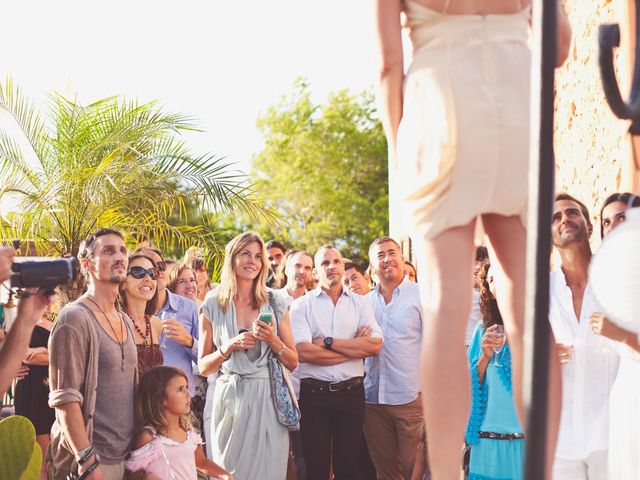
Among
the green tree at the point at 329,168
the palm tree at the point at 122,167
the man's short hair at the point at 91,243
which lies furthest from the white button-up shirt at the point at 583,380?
the green tree at the point at 329,168

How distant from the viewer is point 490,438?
6555mm

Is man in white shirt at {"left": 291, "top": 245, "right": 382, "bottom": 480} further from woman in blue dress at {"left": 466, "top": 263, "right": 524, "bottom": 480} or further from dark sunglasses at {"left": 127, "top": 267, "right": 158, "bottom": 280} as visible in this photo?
woman in blue dress at {"left": 466, "top": 263, "right": 524, "bottom": 480}

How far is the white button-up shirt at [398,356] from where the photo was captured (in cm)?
880

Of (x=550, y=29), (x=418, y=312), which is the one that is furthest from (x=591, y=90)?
(x=550, y=29)

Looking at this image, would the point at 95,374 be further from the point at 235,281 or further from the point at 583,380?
the point at 583,380

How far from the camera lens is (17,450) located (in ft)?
14.6

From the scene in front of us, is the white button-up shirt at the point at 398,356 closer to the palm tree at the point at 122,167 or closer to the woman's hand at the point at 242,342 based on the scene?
the woman's hand at the point at 242,342

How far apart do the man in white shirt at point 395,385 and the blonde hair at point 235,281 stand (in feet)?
5.23

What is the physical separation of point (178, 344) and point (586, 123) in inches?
155

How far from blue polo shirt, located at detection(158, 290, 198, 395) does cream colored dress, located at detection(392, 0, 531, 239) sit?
19.7 ft

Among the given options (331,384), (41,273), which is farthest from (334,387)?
(41,273)

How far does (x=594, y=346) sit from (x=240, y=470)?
321cm

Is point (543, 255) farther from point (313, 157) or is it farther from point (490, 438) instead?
point (313, 157)

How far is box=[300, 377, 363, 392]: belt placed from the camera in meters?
8.54
